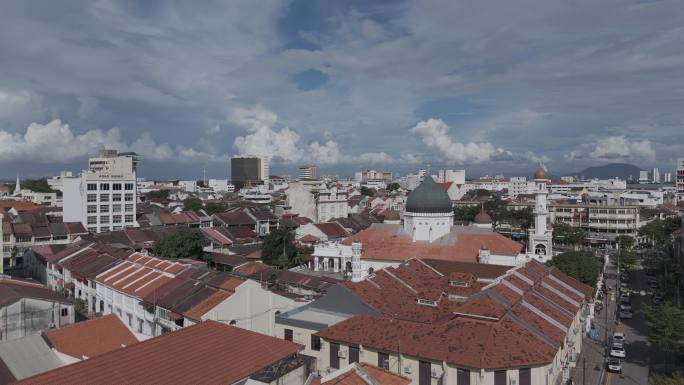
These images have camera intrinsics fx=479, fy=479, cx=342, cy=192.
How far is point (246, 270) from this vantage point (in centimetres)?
4088

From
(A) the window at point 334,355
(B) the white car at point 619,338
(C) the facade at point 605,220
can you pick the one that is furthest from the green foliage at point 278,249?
(C) the facade at point 605,220

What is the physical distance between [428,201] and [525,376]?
25730mm

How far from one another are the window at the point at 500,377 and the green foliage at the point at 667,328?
38.0 feet

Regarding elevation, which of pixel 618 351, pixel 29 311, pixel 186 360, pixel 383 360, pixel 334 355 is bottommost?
pixel 618 351

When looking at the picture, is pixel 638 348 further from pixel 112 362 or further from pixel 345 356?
pixel 112 362

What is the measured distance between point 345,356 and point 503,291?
8721 millimetres

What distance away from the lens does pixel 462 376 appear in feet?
58.2

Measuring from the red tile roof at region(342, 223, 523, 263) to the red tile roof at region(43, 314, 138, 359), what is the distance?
22.7 meters

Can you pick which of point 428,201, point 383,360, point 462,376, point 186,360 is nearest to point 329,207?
point 428,201

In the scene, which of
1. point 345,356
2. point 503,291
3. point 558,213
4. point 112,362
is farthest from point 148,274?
point 558,213

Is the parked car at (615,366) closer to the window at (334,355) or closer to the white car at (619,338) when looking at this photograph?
the white car at (619,338)

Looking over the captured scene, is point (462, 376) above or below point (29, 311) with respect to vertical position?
below

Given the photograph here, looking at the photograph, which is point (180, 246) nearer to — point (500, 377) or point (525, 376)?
point (500, 377)

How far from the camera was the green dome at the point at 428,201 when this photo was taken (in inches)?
1679
